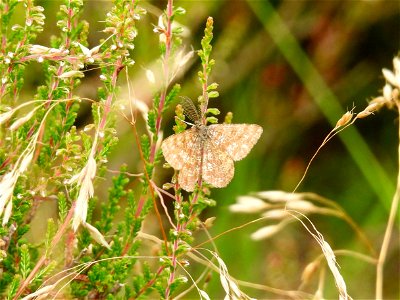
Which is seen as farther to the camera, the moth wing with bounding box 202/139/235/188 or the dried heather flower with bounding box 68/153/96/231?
the moth wing with bounding box 202/139/235/188

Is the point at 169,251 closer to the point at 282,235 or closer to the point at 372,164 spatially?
the point at 372,164

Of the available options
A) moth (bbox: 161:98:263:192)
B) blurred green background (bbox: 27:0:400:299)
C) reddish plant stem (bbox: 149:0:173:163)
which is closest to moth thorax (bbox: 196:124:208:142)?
moth (bbox: 161:98:263:192)

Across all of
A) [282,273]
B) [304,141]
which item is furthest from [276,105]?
[282,273]

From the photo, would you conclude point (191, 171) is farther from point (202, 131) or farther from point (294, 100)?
point (294, 100)

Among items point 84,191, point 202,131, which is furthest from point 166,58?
point 84,191

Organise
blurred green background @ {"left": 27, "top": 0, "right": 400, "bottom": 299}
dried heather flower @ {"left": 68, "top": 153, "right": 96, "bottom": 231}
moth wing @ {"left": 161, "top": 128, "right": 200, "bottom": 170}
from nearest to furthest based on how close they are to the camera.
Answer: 1. dried heather flower @ {"left": 68, "top": 153, "right": 96, "bottom": 231}
2. moth wing @ {"left": 161, "top": 128, "right": 200, "bottom": 170}
3. blurred green background @ {"left": 27, "top": 0, "right": 400, "bottom": 299}

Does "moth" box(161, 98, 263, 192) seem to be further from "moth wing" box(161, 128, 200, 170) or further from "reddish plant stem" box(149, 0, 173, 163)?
"reddish plant stem" box(149, 0, 173, 163)
